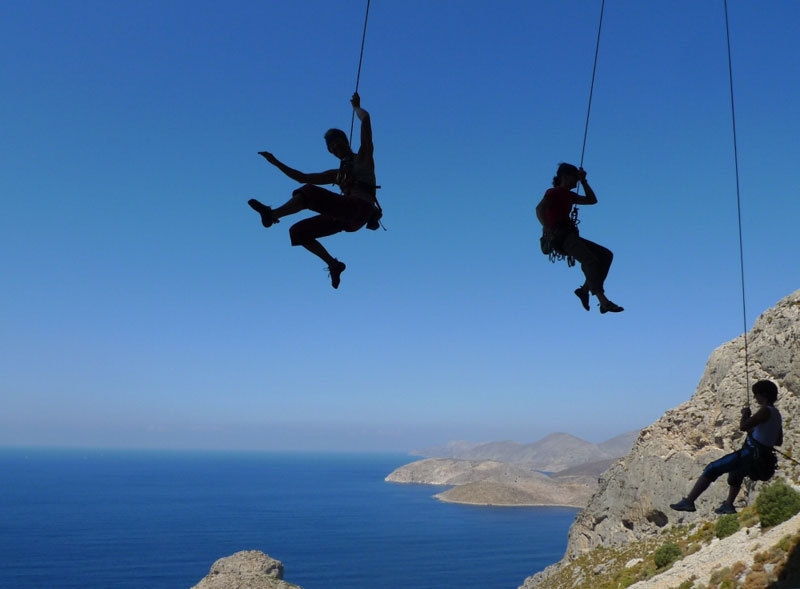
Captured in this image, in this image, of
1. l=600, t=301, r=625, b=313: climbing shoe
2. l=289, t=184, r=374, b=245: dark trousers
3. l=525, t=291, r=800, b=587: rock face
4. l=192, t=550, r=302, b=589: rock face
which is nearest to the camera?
l=289, t=184, r=374, b=245: dark trousers

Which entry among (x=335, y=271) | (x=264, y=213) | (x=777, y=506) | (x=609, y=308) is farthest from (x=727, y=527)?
(x=264, y=213)

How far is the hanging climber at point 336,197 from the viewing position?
22.0 feet

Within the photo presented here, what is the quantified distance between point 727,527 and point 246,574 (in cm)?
5562

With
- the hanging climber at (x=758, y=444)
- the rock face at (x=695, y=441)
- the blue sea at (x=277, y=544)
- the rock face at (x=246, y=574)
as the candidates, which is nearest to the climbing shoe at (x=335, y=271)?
the hanging climber at (x=758, y=444)

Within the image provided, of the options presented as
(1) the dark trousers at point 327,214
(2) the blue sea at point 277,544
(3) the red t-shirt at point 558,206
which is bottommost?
(2) the blue sea at point 277,544

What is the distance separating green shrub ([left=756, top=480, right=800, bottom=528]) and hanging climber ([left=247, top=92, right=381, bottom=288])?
31219 mm

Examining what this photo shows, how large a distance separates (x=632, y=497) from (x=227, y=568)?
4916cm

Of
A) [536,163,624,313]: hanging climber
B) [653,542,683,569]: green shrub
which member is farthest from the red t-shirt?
[653,542,683,569]: green shrub

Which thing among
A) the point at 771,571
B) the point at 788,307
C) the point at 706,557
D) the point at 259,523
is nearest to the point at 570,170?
the point at 771,571

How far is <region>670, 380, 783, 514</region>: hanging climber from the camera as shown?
832 cm

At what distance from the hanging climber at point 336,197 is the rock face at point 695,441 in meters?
42.8

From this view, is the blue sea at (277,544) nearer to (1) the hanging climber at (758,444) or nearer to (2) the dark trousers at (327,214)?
(1) the hanging climber at (758,444)

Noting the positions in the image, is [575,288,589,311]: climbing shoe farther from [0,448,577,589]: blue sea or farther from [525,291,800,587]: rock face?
[0,448,577,589]: blue sea

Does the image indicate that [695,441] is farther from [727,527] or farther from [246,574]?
[246,574]
